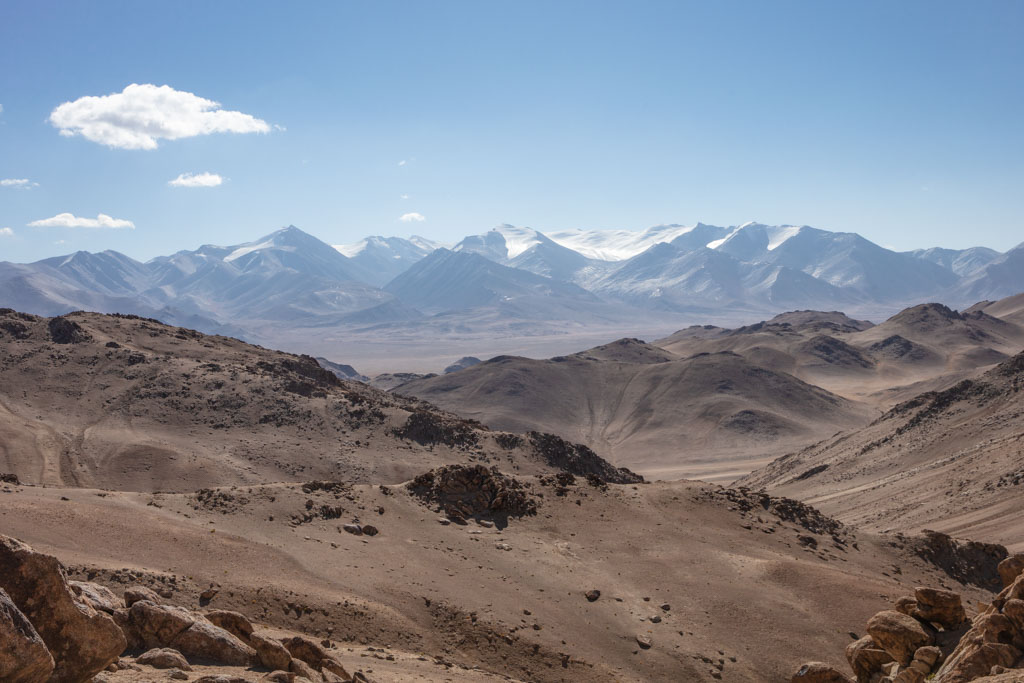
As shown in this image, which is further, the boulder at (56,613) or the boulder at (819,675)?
the boulder at (819,675)

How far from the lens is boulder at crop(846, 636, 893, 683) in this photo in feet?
55.1

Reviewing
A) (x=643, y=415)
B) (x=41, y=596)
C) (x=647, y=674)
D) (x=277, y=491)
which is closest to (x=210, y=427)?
(x=277, y=491)

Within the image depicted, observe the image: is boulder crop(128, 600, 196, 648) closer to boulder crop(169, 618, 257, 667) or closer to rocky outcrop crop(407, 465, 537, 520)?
boulder crop(169, 618, 257, 667)

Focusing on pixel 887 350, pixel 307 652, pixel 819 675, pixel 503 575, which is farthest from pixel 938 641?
pixel 887 350

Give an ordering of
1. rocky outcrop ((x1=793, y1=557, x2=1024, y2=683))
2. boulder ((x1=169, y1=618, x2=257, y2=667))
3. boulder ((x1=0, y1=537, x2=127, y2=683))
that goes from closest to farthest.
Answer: boulder ((x1=0, y1=537, x2=127, y2=683)) → boulder ((x1=169, y1=618, x2=257, y2=667)) → rocky outcrop ((x1=793, y1=557, x2=1024, y2=683))

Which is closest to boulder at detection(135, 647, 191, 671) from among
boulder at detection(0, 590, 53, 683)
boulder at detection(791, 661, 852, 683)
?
boulder at detection(0, 590, 53, 683)

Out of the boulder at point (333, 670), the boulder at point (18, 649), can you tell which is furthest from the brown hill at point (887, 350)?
the boulder at point (18, 649)

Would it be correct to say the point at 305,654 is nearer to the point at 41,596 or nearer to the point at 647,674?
the point at 41,596

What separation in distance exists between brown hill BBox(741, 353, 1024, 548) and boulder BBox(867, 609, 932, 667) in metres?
16.7

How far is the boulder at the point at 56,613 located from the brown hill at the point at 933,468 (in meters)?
32.0

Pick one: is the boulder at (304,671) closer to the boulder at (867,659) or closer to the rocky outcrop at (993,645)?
the rocky outcrop at (993,645)

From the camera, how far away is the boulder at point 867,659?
16797 mm

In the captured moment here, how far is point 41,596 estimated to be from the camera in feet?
29.0

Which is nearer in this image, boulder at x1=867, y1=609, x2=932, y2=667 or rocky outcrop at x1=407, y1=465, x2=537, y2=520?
boulder at x1=867, y1=609, x2=932, y2=667
